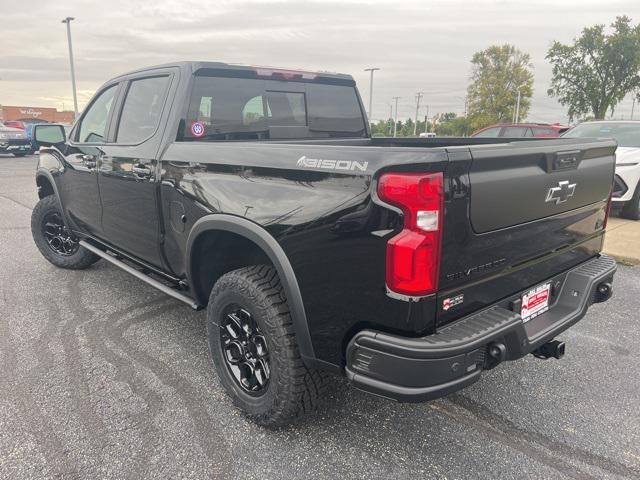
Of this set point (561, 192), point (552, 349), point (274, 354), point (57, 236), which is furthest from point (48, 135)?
point (552, 349)

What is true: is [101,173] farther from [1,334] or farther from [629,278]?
[629,278]

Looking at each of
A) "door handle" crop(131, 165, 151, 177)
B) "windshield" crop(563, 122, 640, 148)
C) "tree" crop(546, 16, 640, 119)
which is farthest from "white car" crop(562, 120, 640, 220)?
"tree" crop(546, 16, 640, 119)

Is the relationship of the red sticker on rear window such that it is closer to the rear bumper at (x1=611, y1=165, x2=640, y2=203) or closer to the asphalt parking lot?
the asphalt parking lot

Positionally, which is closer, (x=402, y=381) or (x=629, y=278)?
(x=402, y=381)

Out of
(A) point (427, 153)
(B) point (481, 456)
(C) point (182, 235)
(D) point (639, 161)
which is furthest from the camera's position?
(D) point (639, 161)

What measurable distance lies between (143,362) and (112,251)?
1196 mm

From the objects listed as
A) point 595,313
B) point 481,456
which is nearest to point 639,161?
point 595,313

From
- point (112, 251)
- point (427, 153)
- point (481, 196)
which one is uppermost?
point (427, 153)

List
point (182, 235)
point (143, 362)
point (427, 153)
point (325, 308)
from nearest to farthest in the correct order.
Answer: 1. point (427, 153)
2. point (325, 308)
3. point (182, 235)
4. point (143, 362)

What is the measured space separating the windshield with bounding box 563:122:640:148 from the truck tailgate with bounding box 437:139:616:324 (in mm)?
6336

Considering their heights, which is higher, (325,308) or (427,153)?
(427,153)

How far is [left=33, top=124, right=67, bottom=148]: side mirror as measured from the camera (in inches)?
175

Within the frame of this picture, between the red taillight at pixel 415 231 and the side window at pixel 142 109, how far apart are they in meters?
2.03

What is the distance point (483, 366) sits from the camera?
80.7 inches
